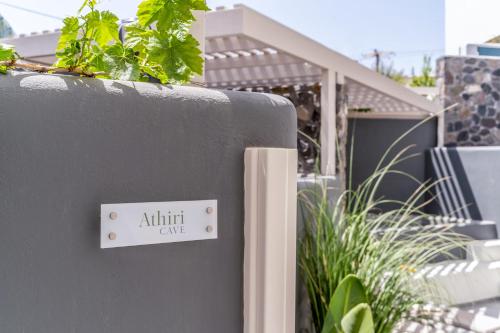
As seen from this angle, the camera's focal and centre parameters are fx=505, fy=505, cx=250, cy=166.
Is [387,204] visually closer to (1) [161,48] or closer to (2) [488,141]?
(2) [488,141]

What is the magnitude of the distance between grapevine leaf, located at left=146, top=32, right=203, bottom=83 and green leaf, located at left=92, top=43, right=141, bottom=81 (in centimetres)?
8

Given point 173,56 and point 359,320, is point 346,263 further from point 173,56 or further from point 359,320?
point 173,56

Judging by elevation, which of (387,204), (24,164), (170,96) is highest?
(170,96)

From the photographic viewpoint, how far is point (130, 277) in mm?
1435

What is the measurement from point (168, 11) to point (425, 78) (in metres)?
20.5

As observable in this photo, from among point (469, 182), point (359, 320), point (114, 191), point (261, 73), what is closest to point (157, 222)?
point (114, 191)

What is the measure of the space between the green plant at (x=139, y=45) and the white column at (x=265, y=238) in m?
0.37

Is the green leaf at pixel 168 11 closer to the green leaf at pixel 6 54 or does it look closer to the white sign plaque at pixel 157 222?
the green leaf at pixel 6 54

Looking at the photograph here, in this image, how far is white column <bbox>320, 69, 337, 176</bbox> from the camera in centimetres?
737

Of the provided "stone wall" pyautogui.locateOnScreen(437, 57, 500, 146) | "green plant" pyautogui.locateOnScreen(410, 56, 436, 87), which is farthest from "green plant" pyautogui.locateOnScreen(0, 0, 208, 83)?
"green plant" pyautogui.locateOnScreen(410, 56, 436, 87)

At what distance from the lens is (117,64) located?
1527mm

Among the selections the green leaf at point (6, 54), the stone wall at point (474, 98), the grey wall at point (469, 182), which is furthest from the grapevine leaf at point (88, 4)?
the stone wall at point (474, 98)

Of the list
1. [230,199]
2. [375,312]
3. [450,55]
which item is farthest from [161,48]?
[450,55]

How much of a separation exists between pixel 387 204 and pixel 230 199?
32.8 feet
